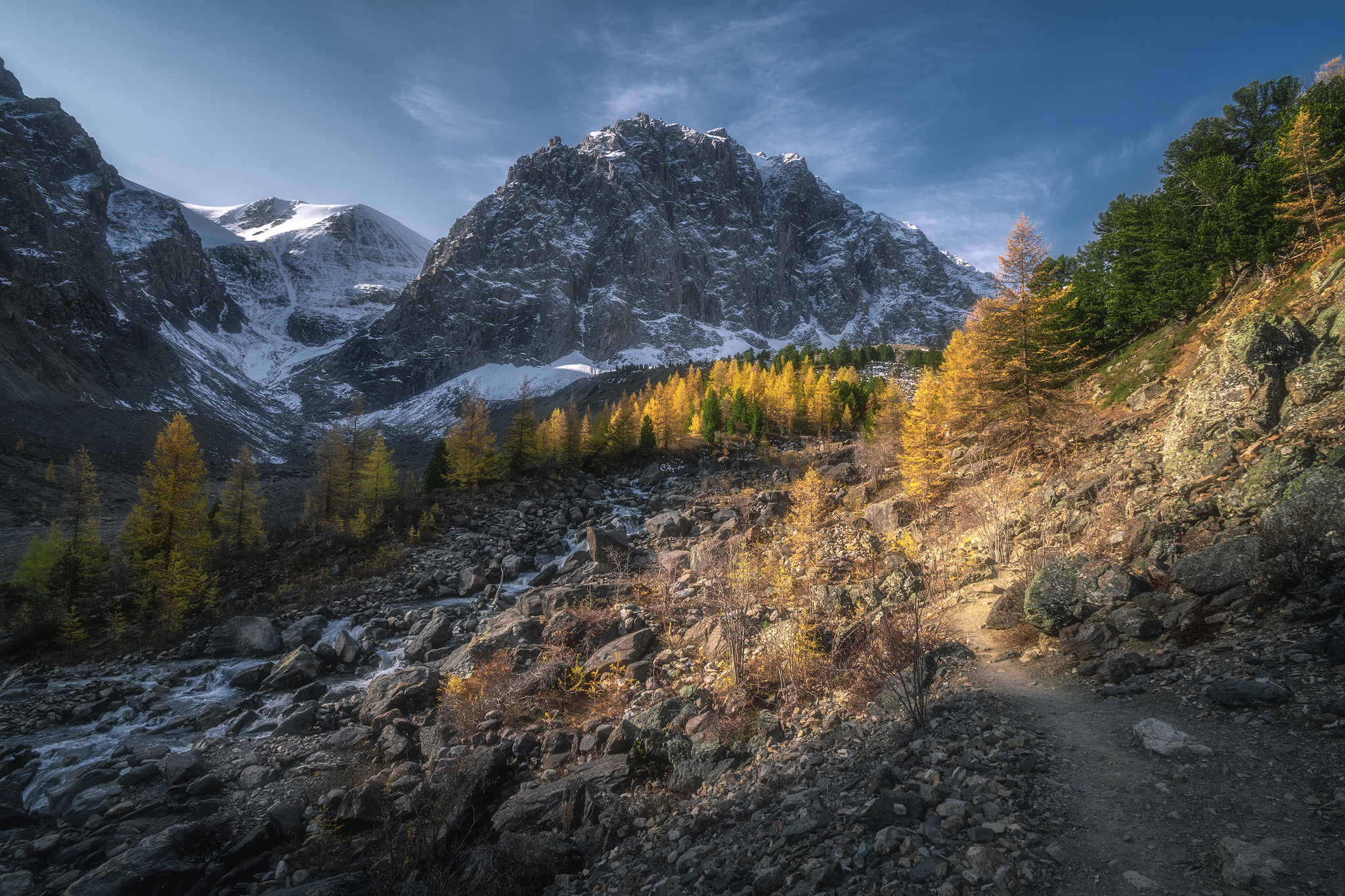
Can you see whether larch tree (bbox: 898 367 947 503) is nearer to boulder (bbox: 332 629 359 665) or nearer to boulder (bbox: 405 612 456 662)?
boulder (bbox: 405 612 456 662)

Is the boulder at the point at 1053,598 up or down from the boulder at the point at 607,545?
up

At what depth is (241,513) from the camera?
3284 cm

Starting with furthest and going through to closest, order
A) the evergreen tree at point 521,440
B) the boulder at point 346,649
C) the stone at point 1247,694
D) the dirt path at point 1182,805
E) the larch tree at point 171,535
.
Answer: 1. the evergreen tree at point 521,440
2. the larch tree at point 171,535
3. the boulder at point 346,649
4. the stone at point 1247,694
5. the dirt path at point 1182,805

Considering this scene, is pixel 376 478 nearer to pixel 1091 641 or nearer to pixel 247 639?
pixel 247 639

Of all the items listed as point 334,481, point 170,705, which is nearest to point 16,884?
point 170,705

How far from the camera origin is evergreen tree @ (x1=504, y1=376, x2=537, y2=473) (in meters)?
47.9

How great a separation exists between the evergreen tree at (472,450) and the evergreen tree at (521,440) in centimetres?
241

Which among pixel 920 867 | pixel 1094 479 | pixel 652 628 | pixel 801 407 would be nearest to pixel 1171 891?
pixel 920 867

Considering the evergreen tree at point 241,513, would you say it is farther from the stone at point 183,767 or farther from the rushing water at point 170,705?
the stone at point 183,767

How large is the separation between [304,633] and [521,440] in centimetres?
2874

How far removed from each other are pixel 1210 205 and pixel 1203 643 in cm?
2616

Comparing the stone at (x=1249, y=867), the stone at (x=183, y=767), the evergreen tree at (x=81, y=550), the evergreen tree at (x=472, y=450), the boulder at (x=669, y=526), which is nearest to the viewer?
the stone at (x=1249, y=867)

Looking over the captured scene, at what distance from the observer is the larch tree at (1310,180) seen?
Result: 1819 cm

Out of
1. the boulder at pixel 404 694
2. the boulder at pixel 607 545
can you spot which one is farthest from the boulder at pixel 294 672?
the boulder at pixel 607 545
